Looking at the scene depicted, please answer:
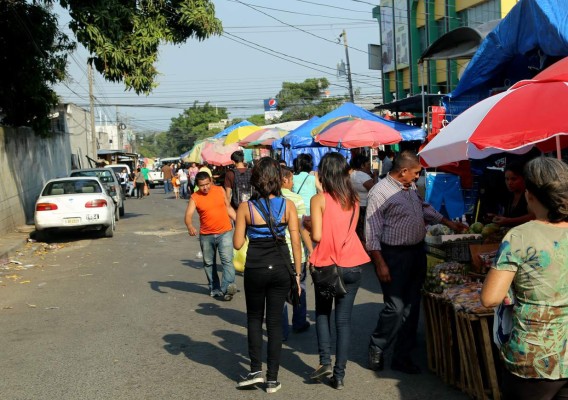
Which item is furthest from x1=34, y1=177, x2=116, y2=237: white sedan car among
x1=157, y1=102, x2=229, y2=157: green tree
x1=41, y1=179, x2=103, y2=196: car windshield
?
x1=157, y1=102, x2=229, y2=157: green tree

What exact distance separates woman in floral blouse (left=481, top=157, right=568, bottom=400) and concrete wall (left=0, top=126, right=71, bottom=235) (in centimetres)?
1638

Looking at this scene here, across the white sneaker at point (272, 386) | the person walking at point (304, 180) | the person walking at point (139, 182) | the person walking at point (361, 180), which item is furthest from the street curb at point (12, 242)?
the person walking at point (139, 182)

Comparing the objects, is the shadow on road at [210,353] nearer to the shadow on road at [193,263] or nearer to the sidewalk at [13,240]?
the shadow on road at [193,263]

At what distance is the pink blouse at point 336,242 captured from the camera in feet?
17.7

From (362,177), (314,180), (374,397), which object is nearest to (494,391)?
(374,397)

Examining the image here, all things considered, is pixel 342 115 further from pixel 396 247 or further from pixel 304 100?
pixel 304 100

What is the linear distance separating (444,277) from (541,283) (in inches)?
96.4

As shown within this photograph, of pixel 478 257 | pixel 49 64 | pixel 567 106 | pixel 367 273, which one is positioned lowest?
pixel 367 273

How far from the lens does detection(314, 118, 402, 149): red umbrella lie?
13680 millimetres

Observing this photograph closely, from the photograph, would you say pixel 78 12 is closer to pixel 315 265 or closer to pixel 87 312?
pixel 87 312

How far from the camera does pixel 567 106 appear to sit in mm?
4434

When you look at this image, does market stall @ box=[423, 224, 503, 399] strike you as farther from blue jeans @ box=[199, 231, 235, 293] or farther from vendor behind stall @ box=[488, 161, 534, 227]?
blue jeans @ box=[199, 231, 235, 293]

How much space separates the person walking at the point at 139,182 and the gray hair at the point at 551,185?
35.7 metres

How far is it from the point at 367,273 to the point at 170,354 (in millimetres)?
4821
